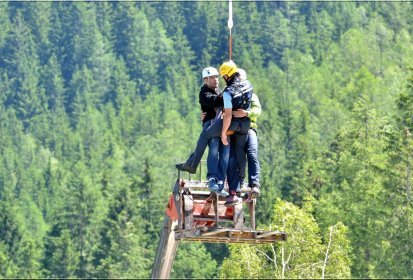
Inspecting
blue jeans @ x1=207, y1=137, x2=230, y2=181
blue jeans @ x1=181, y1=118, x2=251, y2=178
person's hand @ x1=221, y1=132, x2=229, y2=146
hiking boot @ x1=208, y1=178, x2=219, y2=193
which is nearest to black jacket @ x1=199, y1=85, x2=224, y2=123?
blue jeans @ x1=181, y1=118, x2=251, y2=178

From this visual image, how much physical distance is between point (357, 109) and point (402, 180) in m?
21.1

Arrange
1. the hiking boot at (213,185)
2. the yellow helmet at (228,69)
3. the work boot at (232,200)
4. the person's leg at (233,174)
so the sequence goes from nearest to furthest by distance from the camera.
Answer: the yellow helmet at (228,69) → the hiking boot at (213,185) → the work boot at (232,200) → the person's leg at (233,174)

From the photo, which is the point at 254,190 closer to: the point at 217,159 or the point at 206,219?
the point at 217,159

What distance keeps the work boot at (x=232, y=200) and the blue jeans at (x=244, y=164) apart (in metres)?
0.11

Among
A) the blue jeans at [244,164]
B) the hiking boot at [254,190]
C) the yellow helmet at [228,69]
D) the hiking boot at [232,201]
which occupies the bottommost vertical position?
the hiking boot at [232,201]

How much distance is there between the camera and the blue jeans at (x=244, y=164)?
27531mm

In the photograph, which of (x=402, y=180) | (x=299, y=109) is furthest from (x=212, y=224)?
(x=299, y=109)

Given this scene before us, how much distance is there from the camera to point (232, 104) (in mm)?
26672

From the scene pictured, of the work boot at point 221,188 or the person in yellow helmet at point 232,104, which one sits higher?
the person in yellow helmet at point 232,104

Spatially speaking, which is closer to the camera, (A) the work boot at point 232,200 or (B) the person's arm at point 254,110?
(B) the person's arm at point 254,110

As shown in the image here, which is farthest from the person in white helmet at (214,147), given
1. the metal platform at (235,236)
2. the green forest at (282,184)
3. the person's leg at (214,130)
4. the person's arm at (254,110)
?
the green forest at (282,184)

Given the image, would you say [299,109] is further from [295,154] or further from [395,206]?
[395,206]

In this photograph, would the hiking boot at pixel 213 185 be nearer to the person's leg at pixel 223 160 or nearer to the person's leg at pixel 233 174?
the person's leg at pixel 223 160

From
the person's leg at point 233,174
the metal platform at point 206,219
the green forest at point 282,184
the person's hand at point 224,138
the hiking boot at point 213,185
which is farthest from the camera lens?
the green forest at point 282,184
